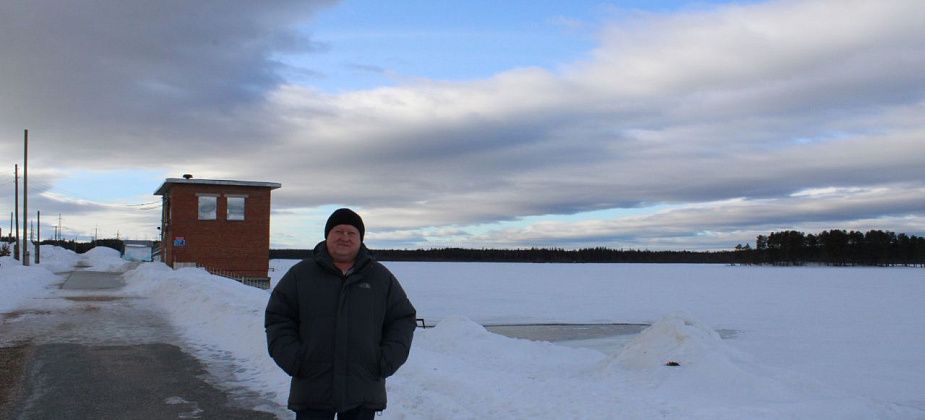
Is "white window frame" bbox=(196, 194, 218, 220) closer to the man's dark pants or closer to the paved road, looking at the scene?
the paved road

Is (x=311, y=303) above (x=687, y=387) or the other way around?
above

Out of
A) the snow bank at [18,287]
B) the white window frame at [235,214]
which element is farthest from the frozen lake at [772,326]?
the snow bank at [18,287]

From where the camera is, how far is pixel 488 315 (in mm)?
25688

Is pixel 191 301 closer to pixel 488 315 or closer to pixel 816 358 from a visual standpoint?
pixel 488 315

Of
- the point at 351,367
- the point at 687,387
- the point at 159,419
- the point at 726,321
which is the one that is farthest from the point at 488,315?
the point at 351,367

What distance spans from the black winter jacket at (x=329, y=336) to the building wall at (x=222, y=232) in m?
36.1

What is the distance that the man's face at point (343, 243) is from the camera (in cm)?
390

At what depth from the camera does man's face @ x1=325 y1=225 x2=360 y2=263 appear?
3.90 m

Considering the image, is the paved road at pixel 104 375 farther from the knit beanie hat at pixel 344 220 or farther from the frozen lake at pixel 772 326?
the frozen lake at pixel 772 326

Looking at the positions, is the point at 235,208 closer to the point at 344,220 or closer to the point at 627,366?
the point at 627,366

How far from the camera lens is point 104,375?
8.86m

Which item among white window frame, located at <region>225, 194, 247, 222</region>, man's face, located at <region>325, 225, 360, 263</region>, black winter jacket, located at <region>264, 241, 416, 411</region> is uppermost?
white window frame, located at <region>225, 194, 247, 222</region>

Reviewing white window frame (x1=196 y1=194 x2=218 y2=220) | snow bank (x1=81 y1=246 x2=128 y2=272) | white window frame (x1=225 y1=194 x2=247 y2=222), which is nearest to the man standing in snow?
white window frame (x1=225 y1=194 x2=247 y2=222)

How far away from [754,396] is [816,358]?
8.26 meters
